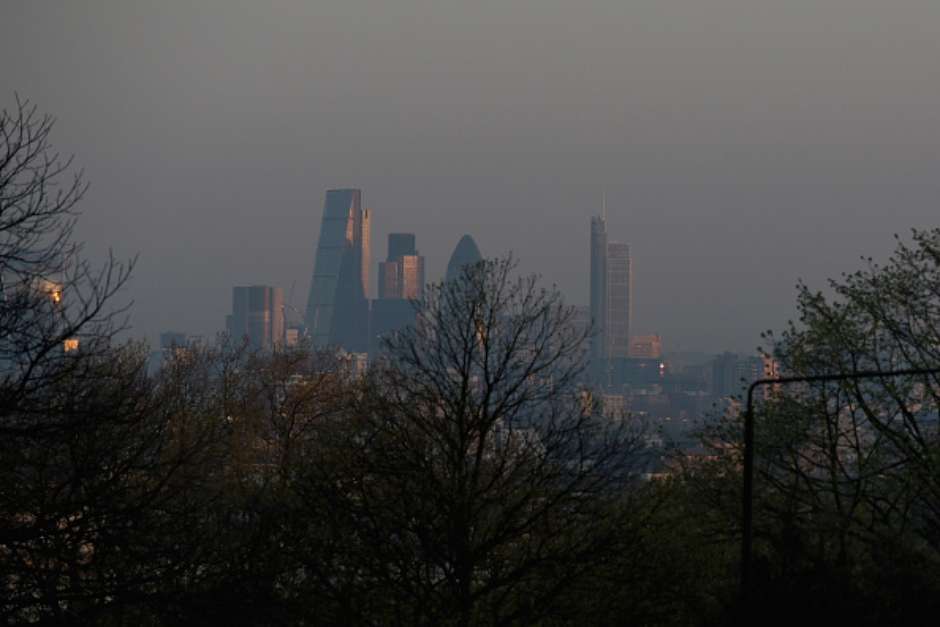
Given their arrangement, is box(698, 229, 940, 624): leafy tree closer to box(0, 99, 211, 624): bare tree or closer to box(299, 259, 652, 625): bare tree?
box(299, 259, 652, 625): bare tree

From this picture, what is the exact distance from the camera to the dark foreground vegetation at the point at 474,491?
25375mm

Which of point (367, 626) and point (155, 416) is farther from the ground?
point (155, 416)

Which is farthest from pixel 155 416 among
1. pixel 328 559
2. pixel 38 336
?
pixel 38 336

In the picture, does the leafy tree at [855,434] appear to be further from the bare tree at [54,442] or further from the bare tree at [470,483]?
the bare tree at [54,442]

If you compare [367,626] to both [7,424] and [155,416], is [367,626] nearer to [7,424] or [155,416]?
[155,416]

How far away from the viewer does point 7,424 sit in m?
24.6

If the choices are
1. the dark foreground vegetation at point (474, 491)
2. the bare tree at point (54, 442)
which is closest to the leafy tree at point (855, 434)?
the dark foreground vegetation at point (474, 491)

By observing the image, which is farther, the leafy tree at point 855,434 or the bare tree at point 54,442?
the leafy tree at point 855,434

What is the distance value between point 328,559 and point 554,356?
10.5m

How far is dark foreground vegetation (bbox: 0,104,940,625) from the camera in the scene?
25.4 metres

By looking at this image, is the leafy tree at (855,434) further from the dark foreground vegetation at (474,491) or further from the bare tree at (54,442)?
the bare tree at (54,442)

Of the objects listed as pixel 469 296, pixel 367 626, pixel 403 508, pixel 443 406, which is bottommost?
pixel 367 626

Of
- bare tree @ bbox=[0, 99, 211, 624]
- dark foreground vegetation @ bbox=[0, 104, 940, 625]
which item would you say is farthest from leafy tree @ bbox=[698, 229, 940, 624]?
bare tree @ bbox=[0, 99, 211, 624]

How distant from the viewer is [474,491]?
35.8 metres
